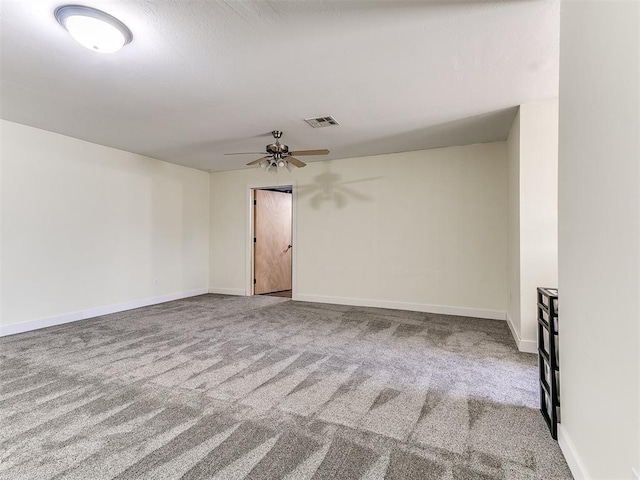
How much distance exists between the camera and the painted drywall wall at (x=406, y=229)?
4.55 meters

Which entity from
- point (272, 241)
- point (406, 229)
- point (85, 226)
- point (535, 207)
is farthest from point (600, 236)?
point (272, 241)

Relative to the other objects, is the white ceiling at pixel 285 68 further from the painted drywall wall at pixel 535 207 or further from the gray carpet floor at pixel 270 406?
the gray carpet floor at pixel 270 406

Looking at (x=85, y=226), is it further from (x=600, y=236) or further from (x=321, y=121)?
(x=600, y=236)

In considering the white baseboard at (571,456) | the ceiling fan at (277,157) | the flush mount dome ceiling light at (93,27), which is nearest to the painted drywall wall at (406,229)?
the ceiling fan at (277,157)

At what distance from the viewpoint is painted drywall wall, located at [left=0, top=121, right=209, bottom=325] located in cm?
381

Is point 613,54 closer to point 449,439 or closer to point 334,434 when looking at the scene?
point 449,439

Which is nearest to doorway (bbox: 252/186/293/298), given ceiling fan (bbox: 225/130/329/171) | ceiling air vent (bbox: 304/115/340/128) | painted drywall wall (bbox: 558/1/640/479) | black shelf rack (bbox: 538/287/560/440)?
ceiling fan (bbox: 225/130/329/171)

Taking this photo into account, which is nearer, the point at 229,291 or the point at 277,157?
the point at 277,157

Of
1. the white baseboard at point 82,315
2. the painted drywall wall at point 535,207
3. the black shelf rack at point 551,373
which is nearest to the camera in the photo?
the black shelf rack at point 551,373

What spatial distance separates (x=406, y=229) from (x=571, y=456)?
3713mm

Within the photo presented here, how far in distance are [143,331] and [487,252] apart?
15.3ft

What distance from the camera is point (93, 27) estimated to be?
6.27 ft

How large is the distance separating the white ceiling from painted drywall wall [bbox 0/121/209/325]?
56cm

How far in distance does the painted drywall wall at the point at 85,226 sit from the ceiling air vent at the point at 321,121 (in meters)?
3.25
